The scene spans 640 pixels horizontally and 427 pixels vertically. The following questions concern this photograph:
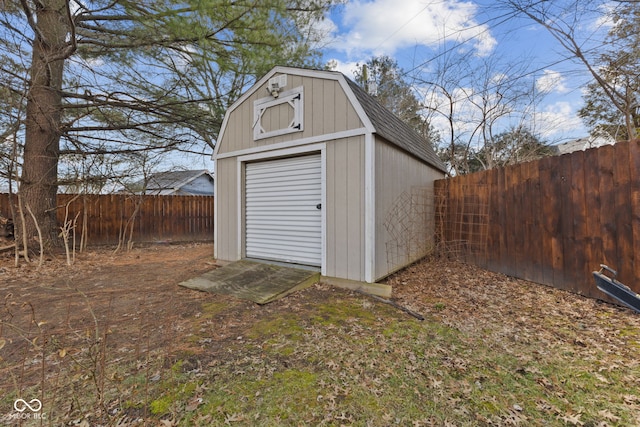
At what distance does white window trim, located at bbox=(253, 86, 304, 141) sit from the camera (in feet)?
15.6

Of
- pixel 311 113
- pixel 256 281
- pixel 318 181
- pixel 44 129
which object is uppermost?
pixel 44 129

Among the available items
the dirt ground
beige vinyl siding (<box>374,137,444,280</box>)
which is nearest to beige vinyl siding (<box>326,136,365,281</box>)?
beige vinyl siding (<box>374,137,444,280</box>)

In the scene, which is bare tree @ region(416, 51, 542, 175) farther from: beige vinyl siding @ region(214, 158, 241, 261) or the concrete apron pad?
the concrete apron pad

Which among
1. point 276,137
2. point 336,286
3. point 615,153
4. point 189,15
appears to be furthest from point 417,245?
point 189,15

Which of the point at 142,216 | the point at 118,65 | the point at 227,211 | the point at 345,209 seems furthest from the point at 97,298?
the point at 142,216

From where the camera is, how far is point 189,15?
5.30m

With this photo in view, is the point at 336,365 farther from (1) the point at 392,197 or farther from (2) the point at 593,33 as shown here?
(2) the point at 593,33

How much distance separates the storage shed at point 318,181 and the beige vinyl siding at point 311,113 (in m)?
0.02

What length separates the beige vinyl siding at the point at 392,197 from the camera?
4293mm

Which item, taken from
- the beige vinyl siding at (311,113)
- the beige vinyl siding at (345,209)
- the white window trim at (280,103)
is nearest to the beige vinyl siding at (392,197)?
the beige vinyl siding at (345,209)

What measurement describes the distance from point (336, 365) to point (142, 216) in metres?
10.2

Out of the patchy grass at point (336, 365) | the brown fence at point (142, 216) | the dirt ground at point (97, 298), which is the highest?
the brown fence at point (142, 216)

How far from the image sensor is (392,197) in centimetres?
480

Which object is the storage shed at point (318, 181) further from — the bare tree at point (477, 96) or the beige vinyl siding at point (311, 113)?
the bare tree at point (477, 96)
